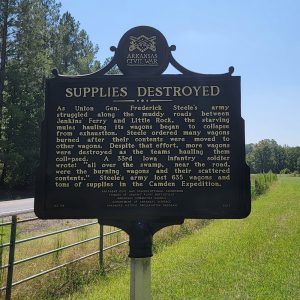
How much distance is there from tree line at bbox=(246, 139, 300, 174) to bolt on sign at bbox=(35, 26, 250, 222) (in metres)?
148

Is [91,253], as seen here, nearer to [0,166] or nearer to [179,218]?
[179,218]

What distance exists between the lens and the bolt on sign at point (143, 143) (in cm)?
454

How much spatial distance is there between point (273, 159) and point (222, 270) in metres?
150

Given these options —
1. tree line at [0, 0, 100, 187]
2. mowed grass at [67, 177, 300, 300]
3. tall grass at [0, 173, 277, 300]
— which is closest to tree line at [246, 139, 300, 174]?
tree line at [0, 0, 100, 187]

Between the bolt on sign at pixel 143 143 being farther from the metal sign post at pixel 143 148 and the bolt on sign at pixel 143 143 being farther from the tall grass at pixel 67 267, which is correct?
the tall grass at pixel 67 267

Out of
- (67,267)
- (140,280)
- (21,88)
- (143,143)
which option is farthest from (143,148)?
(21,88)

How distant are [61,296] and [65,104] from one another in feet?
11.4

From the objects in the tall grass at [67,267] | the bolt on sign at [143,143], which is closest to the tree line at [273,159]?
the tall grass at [67,267]

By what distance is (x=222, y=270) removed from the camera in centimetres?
798

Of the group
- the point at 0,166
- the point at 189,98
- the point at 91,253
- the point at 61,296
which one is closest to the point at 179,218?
the point at 189,98

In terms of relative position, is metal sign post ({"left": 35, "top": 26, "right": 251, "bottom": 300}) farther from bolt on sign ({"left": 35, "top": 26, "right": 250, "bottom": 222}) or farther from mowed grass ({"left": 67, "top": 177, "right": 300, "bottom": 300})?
mowed grass ({"left": 67, "top": 177, "right": 300, "bottom": 300})

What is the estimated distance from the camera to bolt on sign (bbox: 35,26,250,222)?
4.54m

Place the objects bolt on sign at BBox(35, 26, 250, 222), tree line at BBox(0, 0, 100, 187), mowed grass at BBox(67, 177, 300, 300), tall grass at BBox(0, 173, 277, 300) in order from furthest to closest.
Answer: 1. tree line at BBox(0, 0, 100, 187)
2. tall grass at BBox(0, 173, 277, 300)
3. mowed grass at BBox(67, 177, 300, 300)
4. bolt on sign at BBox(35, 26, 250, 222)

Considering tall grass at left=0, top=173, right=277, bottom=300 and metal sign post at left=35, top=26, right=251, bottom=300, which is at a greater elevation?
metal sign post at left=35, top=26, right=251, bottom=300
